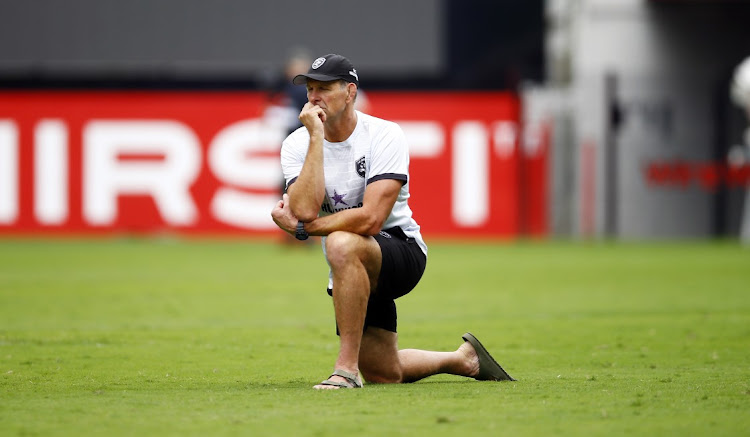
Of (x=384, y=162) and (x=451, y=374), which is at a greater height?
(x=384, y=162)

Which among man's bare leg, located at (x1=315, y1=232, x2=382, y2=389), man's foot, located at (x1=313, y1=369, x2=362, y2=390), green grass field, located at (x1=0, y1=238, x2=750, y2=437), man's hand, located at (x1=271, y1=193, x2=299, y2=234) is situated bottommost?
green grass field, located at (x1=0, y1=238, x2=750, y2=437)

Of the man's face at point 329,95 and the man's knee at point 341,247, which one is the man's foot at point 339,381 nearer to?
the man's knee at point 341,247

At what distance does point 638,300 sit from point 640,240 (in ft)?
35.1

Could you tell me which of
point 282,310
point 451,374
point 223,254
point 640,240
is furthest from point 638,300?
point 640,240

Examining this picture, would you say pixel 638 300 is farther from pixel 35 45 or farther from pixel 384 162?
pixel 35 45

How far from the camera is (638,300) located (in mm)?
11828

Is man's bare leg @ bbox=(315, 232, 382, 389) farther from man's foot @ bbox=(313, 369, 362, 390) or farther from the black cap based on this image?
the black cap

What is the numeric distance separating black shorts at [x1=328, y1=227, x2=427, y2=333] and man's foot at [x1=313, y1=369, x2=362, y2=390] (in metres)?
0.48

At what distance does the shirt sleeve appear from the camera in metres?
6.53

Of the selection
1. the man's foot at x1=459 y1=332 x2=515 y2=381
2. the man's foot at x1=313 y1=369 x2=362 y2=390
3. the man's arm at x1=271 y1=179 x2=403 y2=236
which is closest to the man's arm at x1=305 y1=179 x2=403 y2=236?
the man's arm at x1=271 y1=179 x2=403 y2=236

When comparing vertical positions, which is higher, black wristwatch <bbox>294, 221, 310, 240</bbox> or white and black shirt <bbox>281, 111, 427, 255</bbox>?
white and black shirt <bbox>281, 111, 427, 255</bbox>

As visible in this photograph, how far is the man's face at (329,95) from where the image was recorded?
6.53m

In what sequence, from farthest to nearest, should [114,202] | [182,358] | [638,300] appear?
1. [114,202]
2. [638,300]
3. [182,358]

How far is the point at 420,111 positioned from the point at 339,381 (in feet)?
50.5
